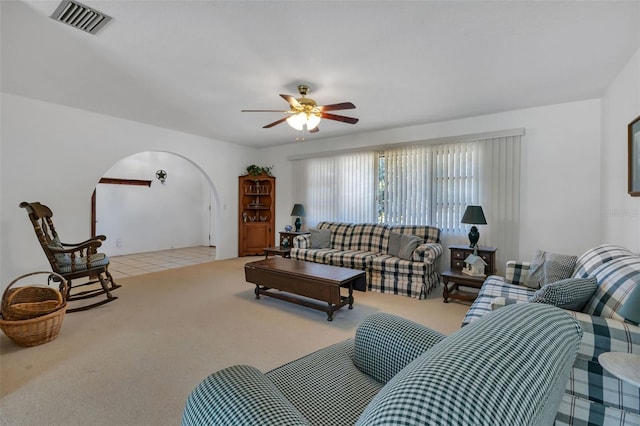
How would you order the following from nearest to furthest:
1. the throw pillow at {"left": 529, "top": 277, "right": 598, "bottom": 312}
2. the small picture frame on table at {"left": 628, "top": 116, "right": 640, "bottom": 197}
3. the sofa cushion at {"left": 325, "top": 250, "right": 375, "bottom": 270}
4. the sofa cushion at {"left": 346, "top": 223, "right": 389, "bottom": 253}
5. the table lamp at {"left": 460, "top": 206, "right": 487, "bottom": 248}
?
the throw pillow at {"left": 529, "top": 277, "right": 598, "bottom": 312}, the small picture frame on table at {"left": 628, "top": 116, "right": 640, "bottom": 197}, the table lamp at {"left": 460, "top": 206, "right": 487, "bottom": 248}, the sofa cushion at {"left": 325, "top": 250, "right": 375, "bottom": 270}, the sofa cushion at {"left": 346, "top": 223, "right": 389, "bottom": 253}

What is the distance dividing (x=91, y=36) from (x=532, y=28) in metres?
3.47

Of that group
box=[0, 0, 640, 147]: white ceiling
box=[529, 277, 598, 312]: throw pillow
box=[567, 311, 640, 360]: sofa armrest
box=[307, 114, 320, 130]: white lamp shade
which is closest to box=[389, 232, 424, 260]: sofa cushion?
box=[0, 0, 640, 147]: white ceiling

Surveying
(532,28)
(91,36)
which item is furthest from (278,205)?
(532,28)

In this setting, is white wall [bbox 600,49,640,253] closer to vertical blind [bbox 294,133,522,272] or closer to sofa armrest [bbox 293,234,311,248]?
vertical blind [bbox 294,133,522,272]

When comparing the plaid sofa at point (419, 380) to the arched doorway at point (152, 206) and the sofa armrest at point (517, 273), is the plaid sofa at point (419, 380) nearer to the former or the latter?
the sofa armrest at point (517, 273)

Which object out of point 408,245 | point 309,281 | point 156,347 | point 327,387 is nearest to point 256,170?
point 408,245

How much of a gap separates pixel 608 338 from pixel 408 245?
2928mm

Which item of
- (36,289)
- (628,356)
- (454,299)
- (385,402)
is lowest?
(454,299)


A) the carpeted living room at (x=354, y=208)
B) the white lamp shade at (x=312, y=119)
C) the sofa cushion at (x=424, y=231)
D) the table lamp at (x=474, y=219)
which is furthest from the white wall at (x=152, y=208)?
the table lamp at (x=474, y=219)

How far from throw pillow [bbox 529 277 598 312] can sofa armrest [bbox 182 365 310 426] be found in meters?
1.56

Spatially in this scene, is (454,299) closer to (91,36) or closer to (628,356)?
(628,356)

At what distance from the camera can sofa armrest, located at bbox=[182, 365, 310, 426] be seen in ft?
2.78

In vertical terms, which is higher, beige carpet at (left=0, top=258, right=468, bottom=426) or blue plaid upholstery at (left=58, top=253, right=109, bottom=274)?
blue plaid upholstery at (left=58, top=253, right=109, bottom=274)

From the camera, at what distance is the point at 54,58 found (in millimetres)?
2869
